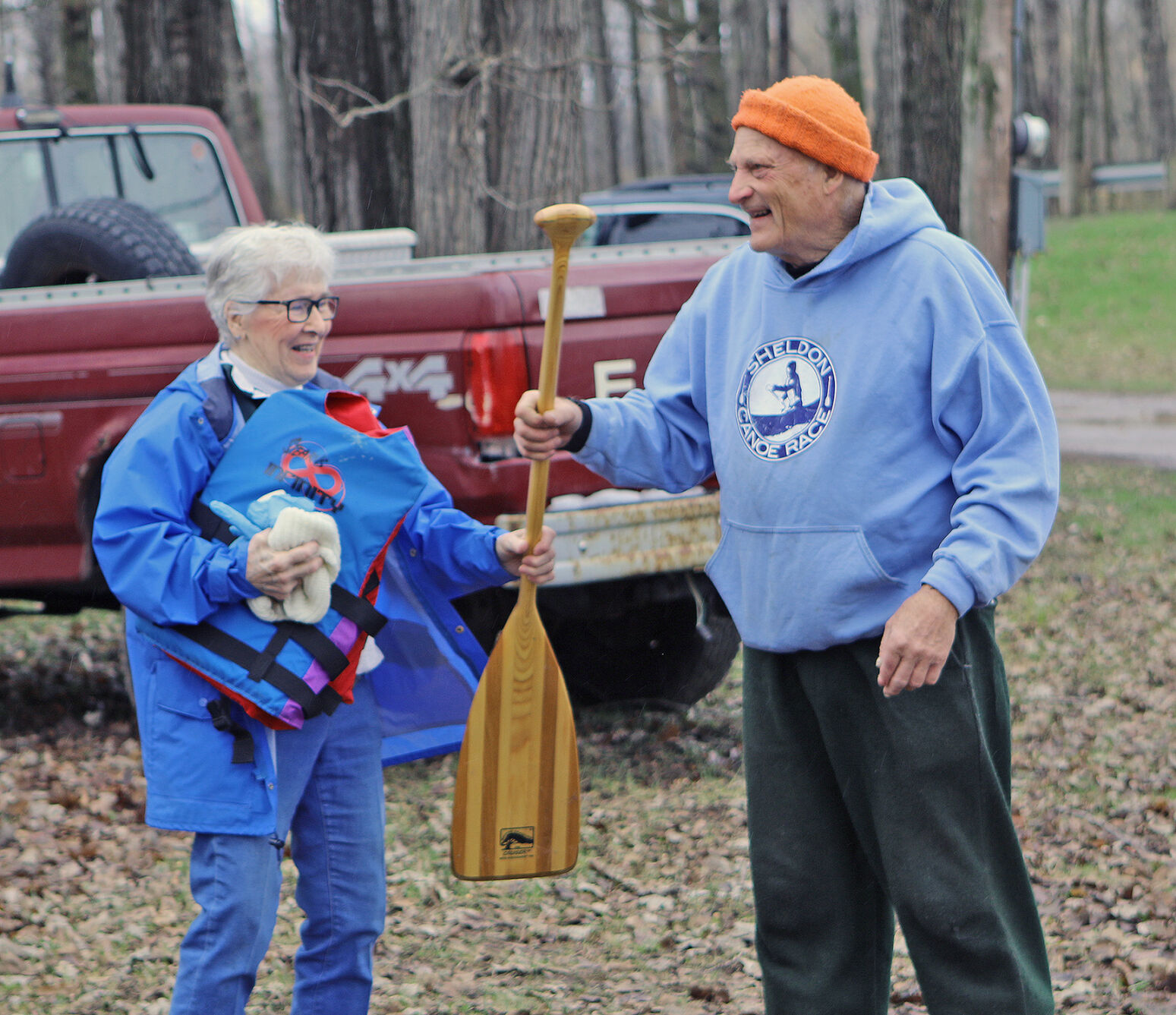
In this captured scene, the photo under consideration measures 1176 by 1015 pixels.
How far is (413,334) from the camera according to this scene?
15.1ft

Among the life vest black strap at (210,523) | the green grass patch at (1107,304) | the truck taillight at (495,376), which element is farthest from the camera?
the green grass patch at (1107,304)

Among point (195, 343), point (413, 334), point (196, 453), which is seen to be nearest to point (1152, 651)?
point (413, 334)

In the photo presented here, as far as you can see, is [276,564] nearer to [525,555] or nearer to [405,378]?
[525,555]

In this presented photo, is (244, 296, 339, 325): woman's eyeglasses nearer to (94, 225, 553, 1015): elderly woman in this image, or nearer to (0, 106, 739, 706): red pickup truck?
(94, 225, 553, 1015): elderly woman

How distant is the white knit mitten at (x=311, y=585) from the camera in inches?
103

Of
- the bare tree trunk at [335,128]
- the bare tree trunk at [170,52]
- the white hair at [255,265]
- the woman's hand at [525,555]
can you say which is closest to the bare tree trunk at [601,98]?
the bare tree trunk at [170,52]

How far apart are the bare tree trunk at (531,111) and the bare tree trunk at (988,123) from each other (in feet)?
9.76

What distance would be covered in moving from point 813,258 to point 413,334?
7.16 feet

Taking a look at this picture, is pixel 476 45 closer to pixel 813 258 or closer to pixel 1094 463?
pixel 813 258

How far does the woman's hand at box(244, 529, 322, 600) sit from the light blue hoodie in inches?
31.8

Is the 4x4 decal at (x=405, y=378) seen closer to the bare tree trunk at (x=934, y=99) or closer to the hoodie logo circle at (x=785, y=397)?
the hoodie logo circle at (x=785, y=397)

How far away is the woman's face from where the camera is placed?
2793 millimetres

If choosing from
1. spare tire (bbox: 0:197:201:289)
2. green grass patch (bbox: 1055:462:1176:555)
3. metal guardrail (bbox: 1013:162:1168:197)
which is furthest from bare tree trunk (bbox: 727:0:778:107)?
spare tire (bbox: 0:197:201:289)

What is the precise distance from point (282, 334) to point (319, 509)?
36 cm
